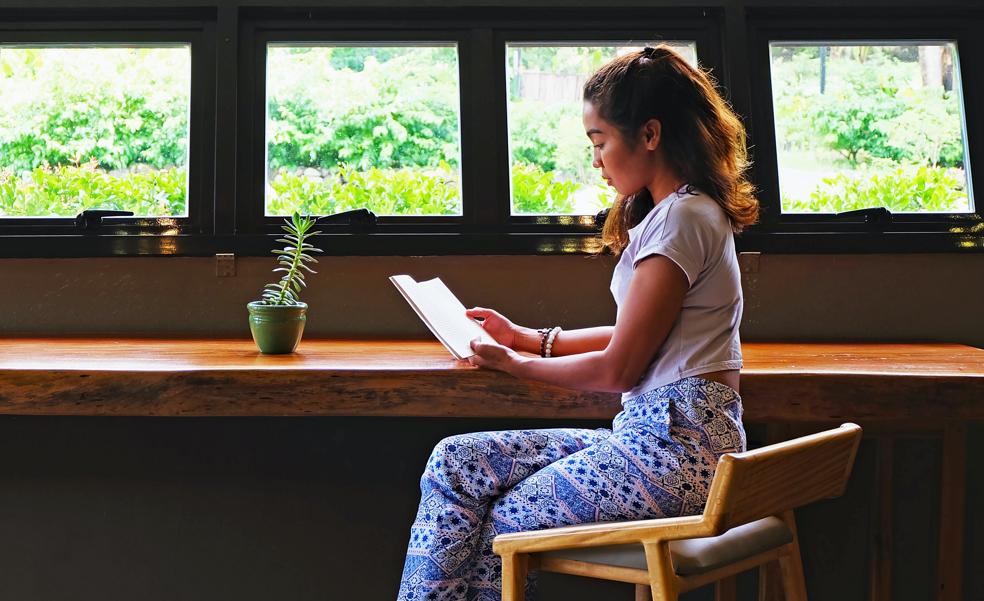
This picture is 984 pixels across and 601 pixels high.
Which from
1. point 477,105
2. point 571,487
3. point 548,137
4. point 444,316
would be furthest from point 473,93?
point 571,487

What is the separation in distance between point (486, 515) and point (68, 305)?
142 cm

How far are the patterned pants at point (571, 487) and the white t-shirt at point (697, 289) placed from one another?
0.03m

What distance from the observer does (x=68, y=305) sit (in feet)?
7.44

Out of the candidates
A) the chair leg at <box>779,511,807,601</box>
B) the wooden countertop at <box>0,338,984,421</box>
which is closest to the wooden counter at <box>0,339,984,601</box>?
the wooden countertop at <box>0,338,984,421</box>

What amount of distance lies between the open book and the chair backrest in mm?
655

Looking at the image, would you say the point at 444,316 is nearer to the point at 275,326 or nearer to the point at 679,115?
the point at 275,326

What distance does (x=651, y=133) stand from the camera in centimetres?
147

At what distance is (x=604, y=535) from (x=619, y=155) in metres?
0.64

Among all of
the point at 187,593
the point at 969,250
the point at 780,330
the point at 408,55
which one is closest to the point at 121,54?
the point at 408,55

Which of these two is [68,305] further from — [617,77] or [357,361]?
[617,77]

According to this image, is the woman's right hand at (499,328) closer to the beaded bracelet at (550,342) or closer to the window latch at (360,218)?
the beaded bracelet at (550,342)

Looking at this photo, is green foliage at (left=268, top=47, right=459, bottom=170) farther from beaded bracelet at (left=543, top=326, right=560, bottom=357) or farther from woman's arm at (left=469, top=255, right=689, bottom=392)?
woman's arm at (left=469, top=255, right=689, bottom=392)

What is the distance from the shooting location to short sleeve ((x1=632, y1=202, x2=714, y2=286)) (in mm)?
1351

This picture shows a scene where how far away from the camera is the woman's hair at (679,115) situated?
146 cm
